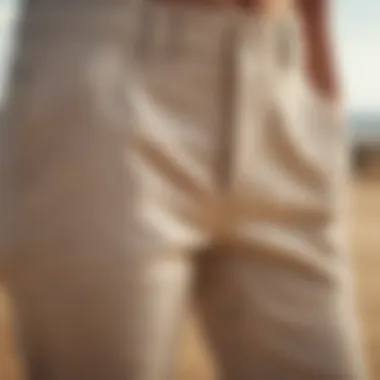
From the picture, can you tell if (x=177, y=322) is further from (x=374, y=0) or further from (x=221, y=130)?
(x=374, y=0)

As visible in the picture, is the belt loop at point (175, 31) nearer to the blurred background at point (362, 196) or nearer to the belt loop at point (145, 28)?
the belt loop at point (145, 28)

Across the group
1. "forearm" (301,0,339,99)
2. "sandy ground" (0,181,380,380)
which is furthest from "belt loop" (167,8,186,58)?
"sandy ground" (0,181,380,380)

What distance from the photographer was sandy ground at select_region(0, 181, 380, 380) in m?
1.33

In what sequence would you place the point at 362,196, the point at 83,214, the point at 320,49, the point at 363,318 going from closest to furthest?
the point at 83,214, the point at 320,49, the point at 363,318, the point at 362,196

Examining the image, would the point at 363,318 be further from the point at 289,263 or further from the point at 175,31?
the point at 175,31

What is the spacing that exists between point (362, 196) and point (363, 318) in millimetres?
1294

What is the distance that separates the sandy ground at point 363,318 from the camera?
1.33m

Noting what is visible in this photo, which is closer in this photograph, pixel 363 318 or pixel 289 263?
pixel 289 263

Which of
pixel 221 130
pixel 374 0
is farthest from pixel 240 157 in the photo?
pixel 374 0

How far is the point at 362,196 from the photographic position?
2.84 m

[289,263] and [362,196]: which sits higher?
[362,196]

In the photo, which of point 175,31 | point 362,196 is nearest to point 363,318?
point 175,31

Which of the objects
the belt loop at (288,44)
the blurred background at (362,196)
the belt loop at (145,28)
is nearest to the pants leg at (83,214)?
the belt loop at (145,28)

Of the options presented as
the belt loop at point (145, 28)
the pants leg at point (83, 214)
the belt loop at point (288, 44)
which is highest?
the belt loop at point (288, 44)
